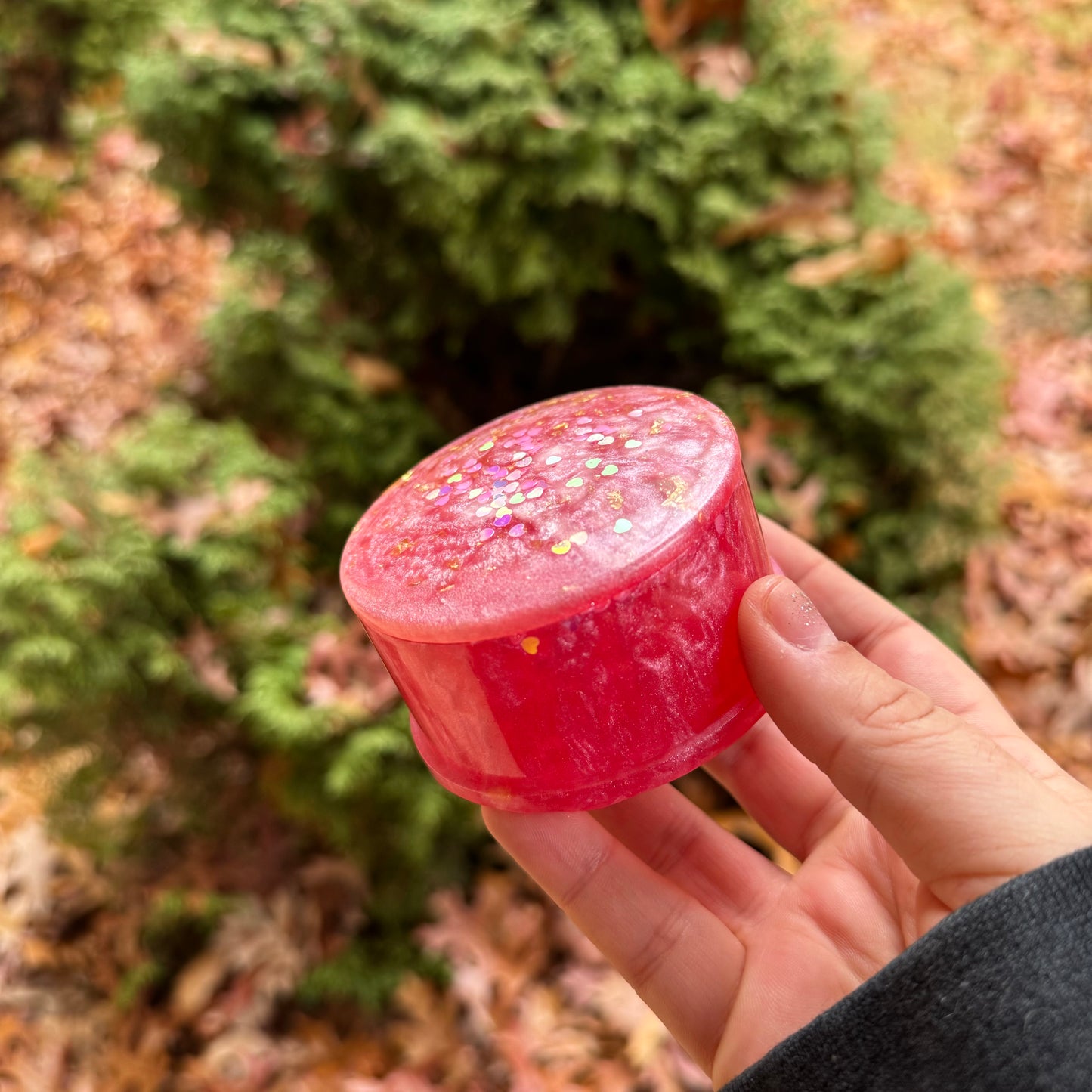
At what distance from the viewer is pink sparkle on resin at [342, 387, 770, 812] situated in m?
1.15

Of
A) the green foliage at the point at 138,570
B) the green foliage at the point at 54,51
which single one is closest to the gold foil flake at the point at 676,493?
the green foliage at the point at 138,570

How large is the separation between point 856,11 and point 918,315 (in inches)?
128

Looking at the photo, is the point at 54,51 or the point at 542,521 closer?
the point at 542,521

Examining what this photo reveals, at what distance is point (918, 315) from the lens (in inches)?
91.4

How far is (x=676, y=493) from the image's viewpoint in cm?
119

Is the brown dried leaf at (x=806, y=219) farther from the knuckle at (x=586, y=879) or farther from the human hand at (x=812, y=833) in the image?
the knuckle at (x=586, y=879)

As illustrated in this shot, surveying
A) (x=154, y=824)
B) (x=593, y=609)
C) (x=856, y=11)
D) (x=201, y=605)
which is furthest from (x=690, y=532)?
(x=856, y=11)

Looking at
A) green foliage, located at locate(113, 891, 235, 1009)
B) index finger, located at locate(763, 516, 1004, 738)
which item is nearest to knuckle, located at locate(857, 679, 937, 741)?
index finger, located at locate(763, 516, 1004, 738)

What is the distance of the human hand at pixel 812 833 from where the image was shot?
3.58 ft

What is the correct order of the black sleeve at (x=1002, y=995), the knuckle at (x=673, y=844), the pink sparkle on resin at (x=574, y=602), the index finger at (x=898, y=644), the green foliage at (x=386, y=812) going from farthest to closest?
the green foliage at (x=386, y=812) → the knuckle at (x=673, y=844) → the index finger at (x=898, y=644) → the pink sparkle on resin at (x=574, y=602) → the black sleeve at (x=1002, y=995)

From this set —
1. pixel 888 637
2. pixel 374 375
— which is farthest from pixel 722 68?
pixel 888 637

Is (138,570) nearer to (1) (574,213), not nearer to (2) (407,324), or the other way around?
(2) (407,324)

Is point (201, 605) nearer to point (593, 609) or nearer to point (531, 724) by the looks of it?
point (531, 724)

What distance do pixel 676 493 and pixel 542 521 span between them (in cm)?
19
